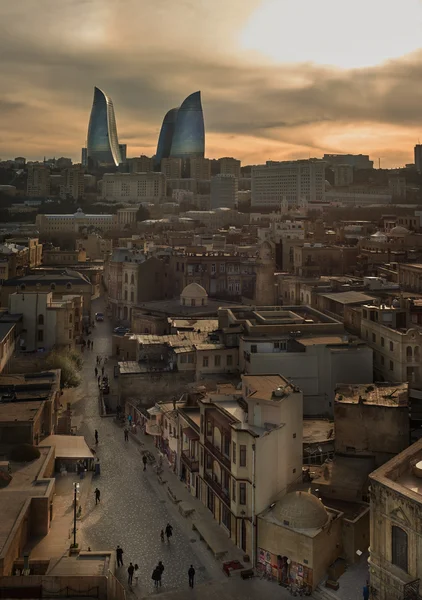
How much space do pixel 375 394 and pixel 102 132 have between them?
149022 mm

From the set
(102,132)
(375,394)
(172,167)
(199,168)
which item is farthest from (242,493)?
(102,132)

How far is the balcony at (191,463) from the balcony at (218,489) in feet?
2.31

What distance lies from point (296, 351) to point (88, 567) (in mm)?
14138

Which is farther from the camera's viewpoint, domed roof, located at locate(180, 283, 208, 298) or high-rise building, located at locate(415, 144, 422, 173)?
high-rise building, located at locate(415, 144, 422, 173)

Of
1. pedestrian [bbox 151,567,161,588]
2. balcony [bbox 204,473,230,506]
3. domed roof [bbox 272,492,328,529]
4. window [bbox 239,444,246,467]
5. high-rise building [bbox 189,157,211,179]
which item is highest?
high-rise building [bbox 189,157,211,179]

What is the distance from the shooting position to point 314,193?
119 meters

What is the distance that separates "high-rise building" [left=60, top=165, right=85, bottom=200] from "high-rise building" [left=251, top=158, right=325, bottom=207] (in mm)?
32823

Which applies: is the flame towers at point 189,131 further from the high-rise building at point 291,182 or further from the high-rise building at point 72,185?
the high-rise building at point 291,182

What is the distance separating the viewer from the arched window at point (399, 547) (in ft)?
44.7

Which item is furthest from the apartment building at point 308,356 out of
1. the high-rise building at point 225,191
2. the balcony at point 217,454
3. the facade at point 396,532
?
the high-rise building at point 225,191

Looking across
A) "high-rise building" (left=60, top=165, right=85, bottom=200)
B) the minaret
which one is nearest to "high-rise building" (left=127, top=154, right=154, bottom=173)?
"high-rise building" (left=60, top=165, right=85, bottom=200)

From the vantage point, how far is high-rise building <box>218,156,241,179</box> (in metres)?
157

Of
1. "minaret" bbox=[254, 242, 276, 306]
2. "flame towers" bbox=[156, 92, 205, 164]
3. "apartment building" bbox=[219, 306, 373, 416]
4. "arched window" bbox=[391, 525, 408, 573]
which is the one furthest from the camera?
"flame towers" bbox=[156, 92, 205, 164]

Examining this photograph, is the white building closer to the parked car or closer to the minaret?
the minaret
